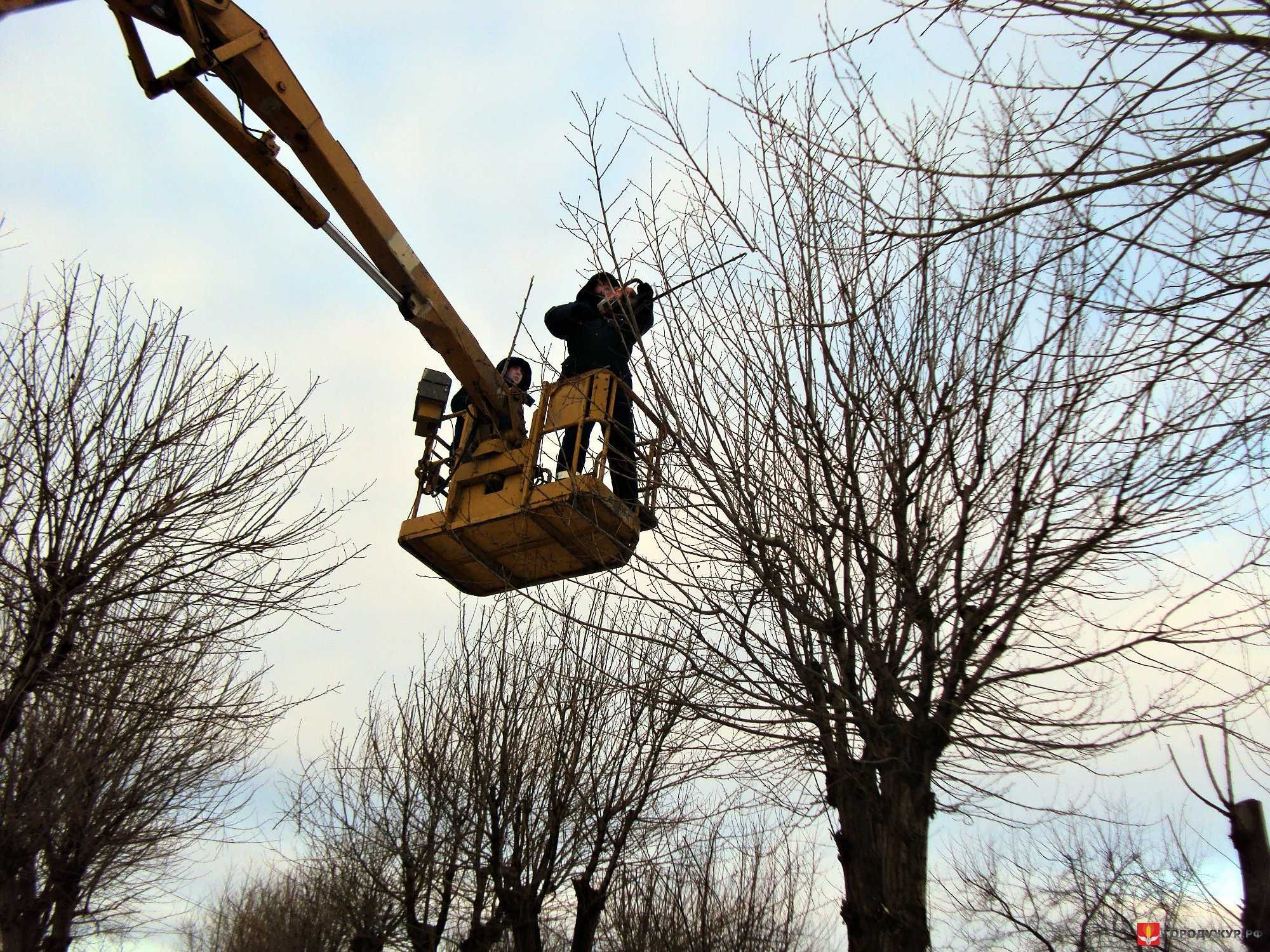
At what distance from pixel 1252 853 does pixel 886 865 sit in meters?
1.53

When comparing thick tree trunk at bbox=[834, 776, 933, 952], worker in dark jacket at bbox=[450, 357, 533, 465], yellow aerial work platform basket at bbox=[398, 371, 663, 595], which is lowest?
thick tree trunk at bbox=[834, 776, 933, 952]

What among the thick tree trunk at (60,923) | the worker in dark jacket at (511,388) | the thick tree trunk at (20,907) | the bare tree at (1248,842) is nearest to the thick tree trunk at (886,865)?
the bare tree at (1248,842)

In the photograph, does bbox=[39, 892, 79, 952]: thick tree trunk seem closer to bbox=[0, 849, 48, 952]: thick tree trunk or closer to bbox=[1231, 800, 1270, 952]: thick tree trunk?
bbox=[0, 849, 48, 952]: thick tree trunk

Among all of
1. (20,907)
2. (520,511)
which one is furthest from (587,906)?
(20,907)

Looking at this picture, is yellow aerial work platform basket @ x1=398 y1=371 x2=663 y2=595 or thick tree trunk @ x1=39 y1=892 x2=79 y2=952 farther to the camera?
thick tree trunk @ x1=39 y1=892 x2=79 y2=952

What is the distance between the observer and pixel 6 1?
2348 millimetres

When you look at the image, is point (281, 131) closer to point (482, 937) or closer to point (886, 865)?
point (886, 865)

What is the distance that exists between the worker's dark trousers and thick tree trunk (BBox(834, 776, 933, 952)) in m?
2.67

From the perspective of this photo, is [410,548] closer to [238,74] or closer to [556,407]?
[556,407]

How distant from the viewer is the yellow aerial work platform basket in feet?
23.4

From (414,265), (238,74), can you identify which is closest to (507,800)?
(414,265)

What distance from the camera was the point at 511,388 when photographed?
8531 millimetres

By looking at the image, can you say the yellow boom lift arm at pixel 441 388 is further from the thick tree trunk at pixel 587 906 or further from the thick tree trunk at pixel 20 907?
the thick tree trunk at pixel 20 907

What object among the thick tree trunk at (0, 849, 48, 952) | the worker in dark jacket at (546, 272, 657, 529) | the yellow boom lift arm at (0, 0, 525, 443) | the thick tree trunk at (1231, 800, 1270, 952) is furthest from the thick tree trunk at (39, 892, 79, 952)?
the thick tree trunk at (1231, 800, 1270, 952)
